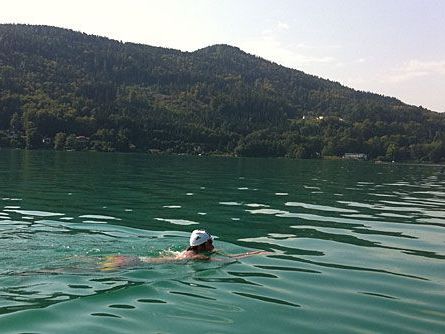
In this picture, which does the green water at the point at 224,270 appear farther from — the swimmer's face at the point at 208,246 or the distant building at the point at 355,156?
the distant building at the point at 355,156

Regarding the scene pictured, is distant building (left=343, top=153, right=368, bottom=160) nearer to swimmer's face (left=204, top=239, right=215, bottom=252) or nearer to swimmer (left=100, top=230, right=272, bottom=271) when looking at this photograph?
swimmer's face (left=204, top=239, right=215, bottom=252)

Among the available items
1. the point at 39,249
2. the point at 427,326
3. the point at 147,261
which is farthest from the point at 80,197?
the point at 427,326

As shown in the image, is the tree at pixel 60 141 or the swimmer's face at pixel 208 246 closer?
the swimmer's face at pixel 208 246

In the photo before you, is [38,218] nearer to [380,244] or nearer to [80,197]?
[80,197]

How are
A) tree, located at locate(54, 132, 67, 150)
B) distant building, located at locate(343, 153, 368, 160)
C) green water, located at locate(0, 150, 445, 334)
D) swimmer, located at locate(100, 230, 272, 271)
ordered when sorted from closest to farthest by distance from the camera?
green water, located at locate(0, 150, 445, 334)
swimmer, located at locate(100, 230, 272, 271)
tree, located at locate(54, 132, 67, 150)
distant building, located at locate(343, 153, 368, 160)

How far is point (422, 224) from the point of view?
2181 cm

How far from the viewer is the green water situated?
9789 millimetres

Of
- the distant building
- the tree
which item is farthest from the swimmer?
the distant building

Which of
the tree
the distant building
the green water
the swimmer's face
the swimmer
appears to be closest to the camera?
the green water

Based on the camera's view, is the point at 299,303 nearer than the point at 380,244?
Yes

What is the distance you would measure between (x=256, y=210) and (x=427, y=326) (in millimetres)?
14959

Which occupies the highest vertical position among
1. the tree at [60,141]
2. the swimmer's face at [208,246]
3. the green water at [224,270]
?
the tree at [60,141]

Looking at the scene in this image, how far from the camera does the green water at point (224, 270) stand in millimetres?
9789

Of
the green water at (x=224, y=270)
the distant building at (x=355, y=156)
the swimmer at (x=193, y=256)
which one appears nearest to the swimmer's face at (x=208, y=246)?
the swimmer at (x=193, y=256)
